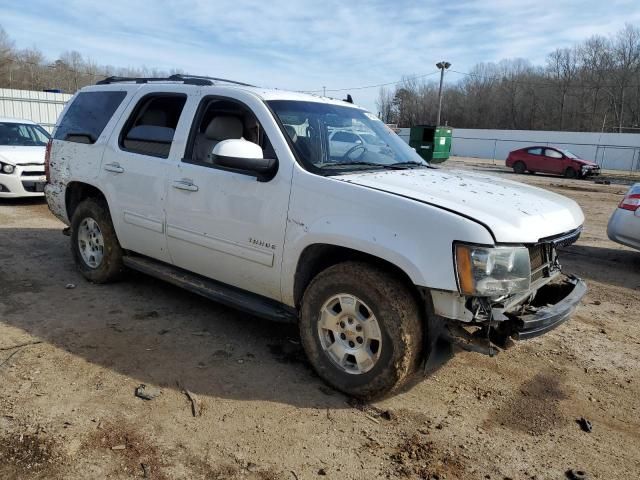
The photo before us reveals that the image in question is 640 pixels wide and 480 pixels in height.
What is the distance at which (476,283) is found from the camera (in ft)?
9.10

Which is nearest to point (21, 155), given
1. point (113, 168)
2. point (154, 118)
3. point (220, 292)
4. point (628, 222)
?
point (113, 168)

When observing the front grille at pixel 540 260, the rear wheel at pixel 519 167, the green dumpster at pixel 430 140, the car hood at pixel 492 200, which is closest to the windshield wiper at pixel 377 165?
the car hood at pixel 492 200

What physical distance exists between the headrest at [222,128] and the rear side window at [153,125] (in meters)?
0.36

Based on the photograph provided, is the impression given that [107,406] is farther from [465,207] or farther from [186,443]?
[465,207]

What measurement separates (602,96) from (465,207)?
7659 cm

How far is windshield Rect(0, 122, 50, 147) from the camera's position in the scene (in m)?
10.3

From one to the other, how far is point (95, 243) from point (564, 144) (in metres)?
42.2

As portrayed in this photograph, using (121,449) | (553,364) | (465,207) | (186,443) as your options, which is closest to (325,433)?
(186,443)

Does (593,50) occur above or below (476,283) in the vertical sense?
above

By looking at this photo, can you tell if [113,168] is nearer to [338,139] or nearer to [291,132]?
[291,132]

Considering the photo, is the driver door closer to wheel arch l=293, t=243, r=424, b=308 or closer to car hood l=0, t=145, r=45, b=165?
wheel arch l=293, t=243, r=424, b=308

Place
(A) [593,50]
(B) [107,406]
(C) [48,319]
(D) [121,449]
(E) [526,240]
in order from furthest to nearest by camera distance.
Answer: (A) [593,50], (C) [48,319], (B) [107,406], (E) [526,240], (D) [121,449]

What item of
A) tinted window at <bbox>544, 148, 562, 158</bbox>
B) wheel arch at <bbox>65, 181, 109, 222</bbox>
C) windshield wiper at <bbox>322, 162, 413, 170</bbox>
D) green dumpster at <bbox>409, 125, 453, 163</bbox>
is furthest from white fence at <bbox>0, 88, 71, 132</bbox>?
tinted window at <bbox>544, 148, 562, 158</bbox>

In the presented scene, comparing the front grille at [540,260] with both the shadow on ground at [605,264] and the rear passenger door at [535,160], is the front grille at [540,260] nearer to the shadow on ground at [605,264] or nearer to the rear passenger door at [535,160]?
the shadow on ground at [605,264]
